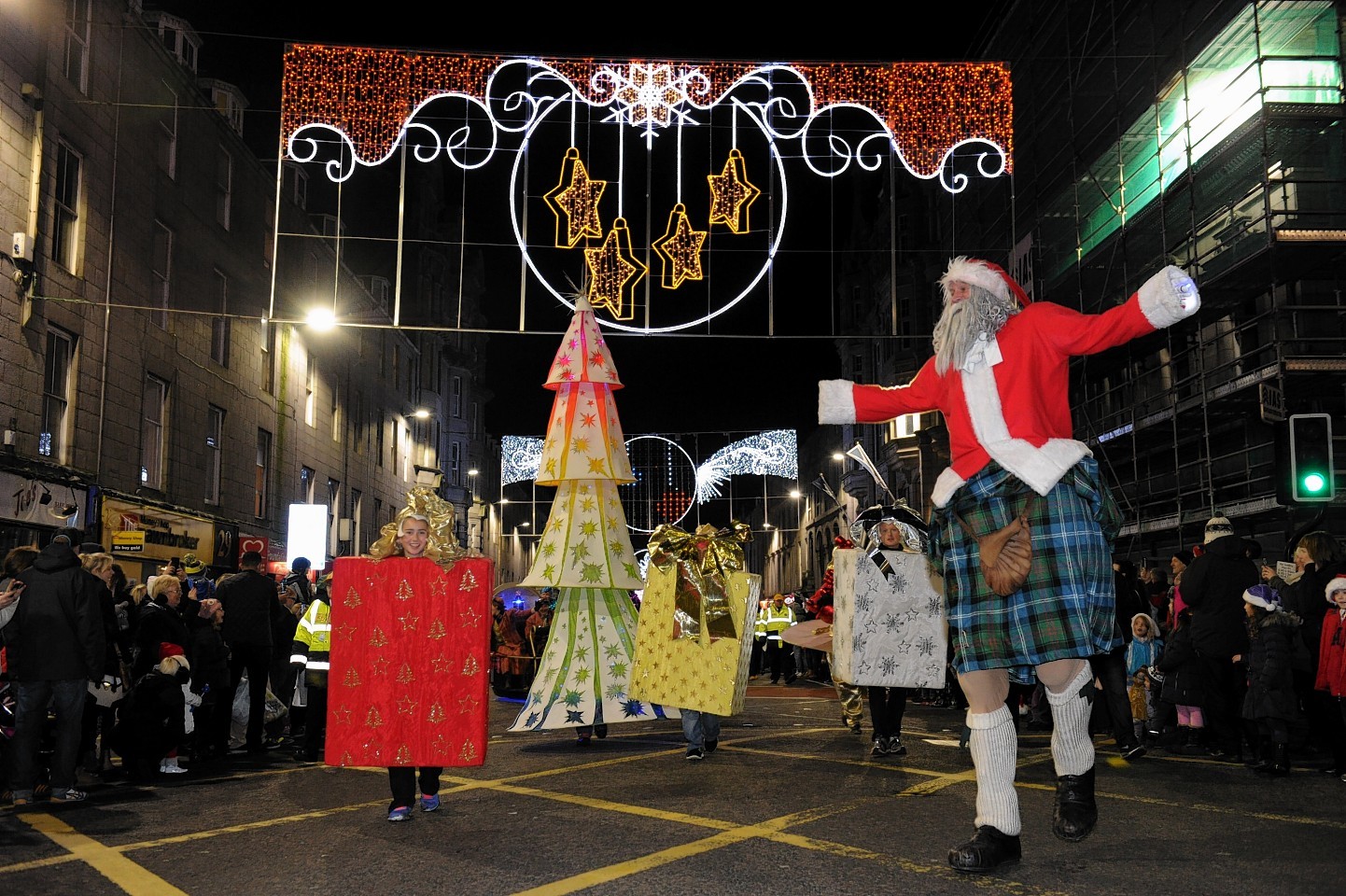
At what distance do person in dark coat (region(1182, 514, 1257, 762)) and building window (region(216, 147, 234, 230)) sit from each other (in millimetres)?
20970

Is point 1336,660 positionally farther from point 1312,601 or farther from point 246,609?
point 246,609

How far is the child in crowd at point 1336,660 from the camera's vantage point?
27.9ft

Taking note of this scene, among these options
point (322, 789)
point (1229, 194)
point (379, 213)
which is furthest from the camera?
point (379, 213)

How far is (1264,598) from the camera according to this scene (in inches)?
373

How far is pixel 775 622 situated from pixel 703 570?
15.9 metres

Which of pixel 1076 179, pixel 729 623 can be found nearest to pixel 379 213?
pixel 1076 179

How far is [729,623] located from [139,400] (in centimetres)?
1453

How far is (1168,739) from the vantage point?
11203 millimetres

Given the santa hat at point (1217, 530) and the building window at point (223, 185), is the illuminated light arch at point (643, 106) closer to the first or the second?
the santa hat at point (1217, 530)

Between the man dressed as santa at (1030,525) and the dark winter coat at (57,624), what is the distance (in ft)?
20.6

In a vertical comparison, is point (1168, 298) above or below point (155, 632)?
above

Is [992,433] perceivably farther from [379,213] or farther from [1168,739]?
[379,213]

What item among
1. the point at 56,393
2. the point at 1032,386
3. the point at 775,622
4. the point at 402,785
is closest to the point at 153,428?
the point at 56,393

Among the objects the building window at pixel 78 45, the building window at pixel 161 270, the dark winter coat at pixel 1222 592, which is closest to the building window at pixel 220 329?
the building window at pixel 161 270
